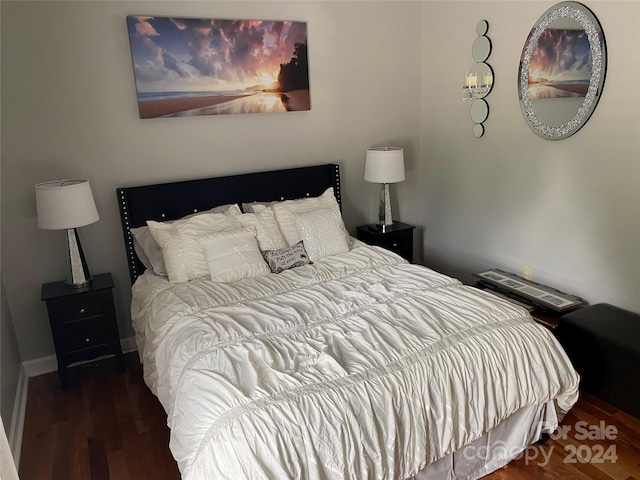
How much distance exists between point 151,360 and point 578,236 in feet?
8.90

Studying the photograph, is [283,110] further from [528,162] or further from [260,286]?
[528,162]

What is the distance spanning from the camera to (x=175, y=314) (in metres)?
2.44

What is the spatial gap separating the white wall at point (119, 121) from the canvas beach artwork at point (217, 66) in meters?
0.07

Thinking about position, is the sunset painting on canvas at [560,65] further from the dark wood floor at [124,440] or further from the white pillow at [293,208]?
the dark wood floor at [124,440]

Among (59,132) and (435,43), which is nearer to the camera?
(59,132)

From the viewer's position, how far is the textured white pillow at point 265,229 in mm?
3135

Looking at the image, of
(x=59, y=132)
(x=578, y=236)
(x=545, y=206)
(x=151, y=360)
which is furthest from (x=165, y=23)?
(x=578, y=236)

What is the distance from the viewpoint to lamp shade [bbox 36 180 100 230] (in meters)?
Answer: 2.69

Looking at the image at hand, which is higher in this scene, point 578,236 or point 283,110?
point 283,110

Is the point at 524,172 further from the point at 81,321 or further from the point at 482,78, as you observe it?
the point at 81,321

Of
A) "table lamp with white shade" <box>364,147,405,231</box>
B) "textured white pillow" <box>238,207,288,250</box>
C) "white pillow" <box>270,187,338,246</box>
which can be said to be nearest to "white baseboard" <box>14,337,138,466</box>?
"textured white pillow" <box>238,207,288,250</box>

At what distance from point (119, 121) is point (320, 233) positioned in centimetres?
152

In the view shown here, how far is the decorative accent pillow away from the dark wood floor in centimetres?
108

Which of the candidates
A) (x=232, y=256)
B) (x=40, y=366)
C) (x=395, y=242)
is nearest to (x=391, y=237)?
(x=395, y=242)
